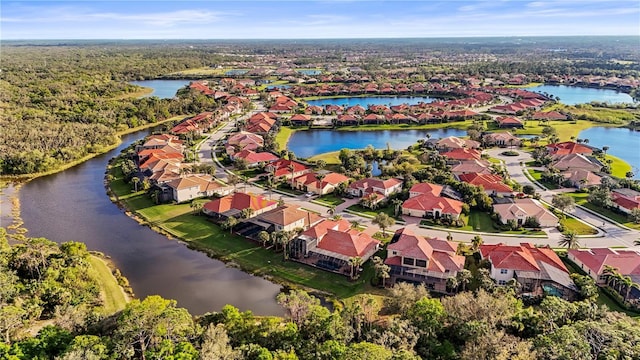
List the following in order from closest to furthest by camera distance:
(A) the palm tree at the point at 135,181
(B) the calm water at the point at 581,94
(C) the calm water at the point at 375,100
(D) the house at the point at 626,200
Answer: (D) the house at the point at 626,200 < (A) the palm tree at the point at 135,181 < (B) the calm water at the point at 581,94 < (C) the calm water at the point at 375,100

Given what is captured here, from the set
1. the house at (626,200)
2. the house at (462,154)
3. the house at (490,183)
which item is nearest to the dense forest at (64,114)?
the house at (462,154)

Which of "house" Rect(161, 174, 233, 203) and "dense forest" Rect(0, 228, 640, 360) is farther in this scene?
"house" Rect(161, 174, 233, 203)

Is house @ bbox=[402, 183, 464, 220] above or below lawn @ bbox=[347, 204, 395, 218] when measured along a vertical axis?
above

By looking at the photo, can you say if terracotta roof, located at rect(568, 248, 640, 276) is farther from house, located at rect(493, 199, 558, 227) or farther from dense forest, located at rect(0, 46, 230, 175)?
dense forest, located at rect(0, 46, 230, 175)

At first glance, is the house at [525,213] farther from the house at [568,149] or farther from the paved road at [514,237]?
the house at [568,149]

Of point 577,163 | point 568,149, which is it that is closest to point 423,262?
point 577,163

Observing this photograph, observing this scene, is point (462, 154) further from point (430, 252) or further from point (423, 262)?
point (423, 262)

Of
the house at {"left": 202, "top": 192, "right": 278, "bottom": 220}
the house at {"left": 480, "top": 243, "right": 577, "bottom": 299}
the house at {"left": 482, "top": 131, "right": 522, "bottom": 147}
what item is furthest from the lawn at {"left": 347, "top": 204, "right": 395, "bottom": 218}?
the house at {"left": 482, "top": 131, "right": 522, "bottom": 147}
